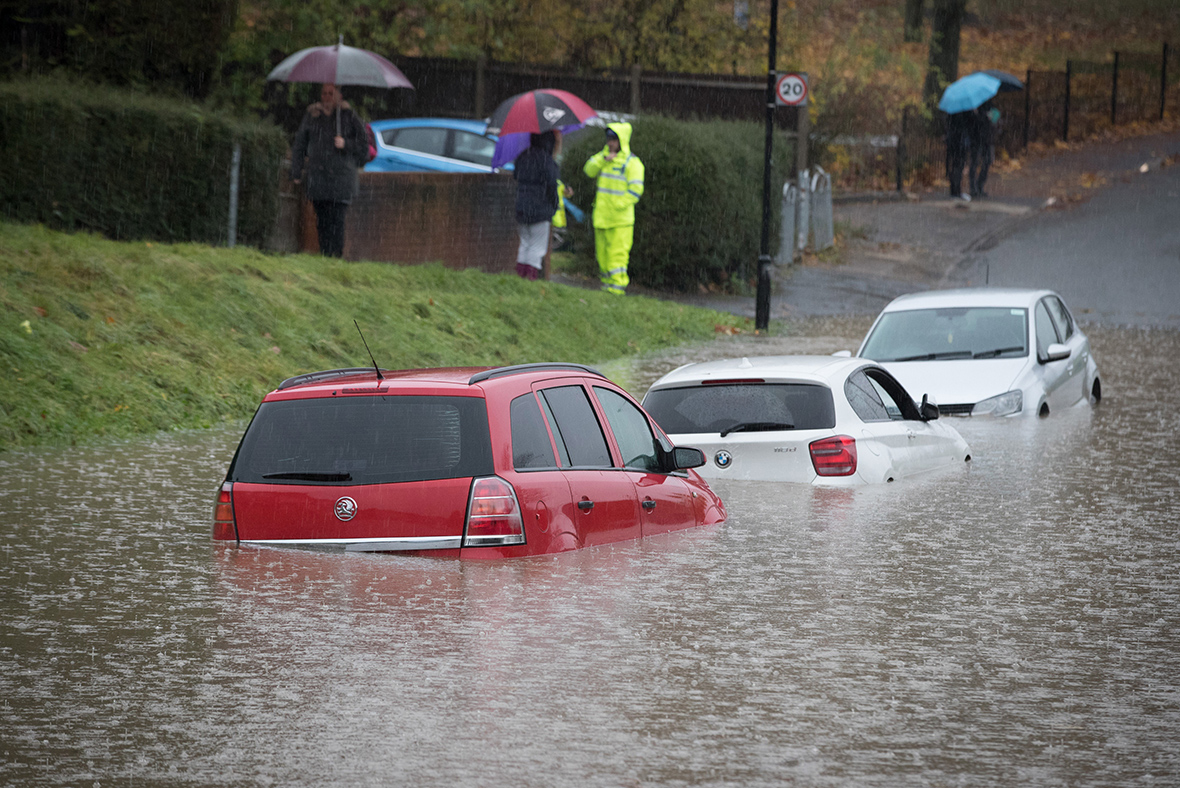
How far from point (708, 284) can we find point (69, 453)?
610 inches

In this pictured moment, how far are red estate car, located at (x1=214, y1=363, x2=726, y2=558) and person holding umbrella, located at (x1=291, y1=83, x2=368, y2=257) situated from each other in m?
11.3

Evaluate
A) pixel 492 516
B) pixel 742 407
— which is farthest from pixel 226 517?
pixel 742 407

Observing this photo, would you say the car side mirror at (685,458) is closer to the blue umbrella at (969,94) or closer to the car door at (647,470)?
the car door at (647,470)

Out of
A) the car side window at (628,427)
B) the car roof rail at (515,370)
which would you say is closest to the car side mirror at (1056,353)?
the car side window at (628,427)

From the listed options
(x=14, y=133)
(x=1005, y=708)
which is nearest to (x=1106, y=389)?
(x=14, y=133)

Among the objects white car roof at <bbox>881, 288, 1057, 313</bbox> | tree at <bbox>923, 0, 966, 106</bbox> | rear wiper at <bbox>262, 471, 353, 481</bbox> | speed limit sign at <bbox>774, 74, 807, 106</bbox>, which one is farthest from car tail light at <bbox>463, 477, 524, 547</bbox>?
tree at <bbox>923, 0, 966, 106</bbox>

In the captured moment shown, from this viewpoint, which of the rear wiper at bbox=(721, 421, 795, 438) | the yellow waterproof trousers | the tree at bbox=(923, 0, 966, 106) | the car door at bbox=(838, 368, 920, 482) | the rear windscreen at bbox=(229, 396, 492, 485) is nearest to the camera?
the rear windscreen at bbox=(229, 396, 492, 485)

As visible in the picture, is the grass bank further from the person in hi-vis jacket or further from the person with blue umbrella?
the person with blue umbrella

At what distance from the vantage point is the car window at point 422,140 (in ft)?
85.6

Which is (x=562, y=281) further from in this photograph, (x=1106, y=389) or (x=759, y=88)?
(x=1106, y=389)

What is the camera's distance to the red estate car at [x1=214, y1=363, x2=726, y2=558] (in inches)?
298

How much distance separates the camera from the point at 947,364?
15758 millimetres

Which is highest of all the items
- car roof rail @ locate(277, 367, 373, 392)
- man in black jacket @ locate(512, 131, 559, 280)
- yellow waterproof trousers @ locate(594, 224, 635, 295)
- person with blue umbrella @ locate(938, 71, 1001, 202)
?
person with blue umbrella @ locate(938, 71, 1001, 202)

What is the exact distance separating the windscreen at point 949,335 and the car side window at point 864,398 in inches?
164
